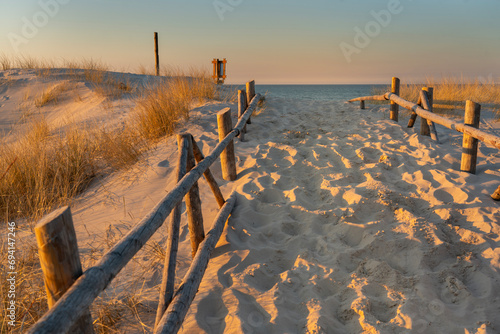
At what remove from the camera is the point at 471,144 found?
4.22 m

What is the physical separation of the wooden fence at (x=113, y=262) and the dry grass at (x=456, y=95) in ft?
26.2

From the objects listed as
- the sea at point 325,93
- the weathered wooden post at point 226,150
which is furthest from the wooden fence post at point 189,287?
the sea at point 325,93

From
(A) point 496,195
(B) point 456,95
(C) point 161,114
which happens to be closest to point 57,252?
(A) point 496,195

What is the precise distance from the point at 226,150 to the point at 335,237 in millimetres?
1902

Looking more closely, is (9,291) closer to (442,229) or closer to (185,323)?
(185,323)

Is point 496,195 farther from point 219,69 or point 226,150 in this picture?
point 219,69

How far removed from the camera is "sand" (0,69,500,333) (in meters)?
2.21

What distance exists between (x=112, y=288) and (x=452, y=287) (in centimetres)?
246

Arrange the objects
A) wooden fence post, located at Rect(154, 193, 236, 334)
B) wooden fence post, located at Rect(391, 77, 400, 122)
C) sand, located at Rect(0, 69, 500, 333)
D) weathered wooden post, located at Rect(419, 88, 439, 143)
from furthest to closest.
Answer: wooden fence post, located at Rect(391, 77, 400, 122) < weathered wooden post, located at Rect(419, 88, 439, 143) < sand, located at Rect(0, 69, 500, 333) < wooden fence post, located at Rect(154, 193, 236, 334)

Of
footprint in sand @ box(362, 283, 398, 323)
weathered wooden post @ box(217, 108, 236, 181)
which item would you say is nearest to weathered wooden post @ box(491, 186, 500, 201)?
footprint in sand @ box(362, 283, 398, 323)

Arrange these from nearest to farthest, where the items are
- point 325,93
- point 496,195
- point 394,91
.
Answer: point 496,195, point 394,91, point 325,93

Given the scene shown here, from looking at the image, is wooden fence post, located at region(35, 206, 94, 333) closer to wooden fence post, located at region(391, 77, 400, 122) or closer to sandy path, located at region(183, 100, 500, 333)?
sandy path, located at region(183, 100, 500, 333)

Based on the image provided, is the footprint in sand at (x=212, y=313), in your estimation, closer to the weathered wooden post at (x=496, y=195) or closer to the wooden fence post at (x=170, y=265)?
the wooden fence post at (x=170, y=265)

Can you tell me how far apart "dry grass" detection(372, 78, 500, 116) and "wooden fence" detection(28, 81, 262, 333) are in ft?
26.2
